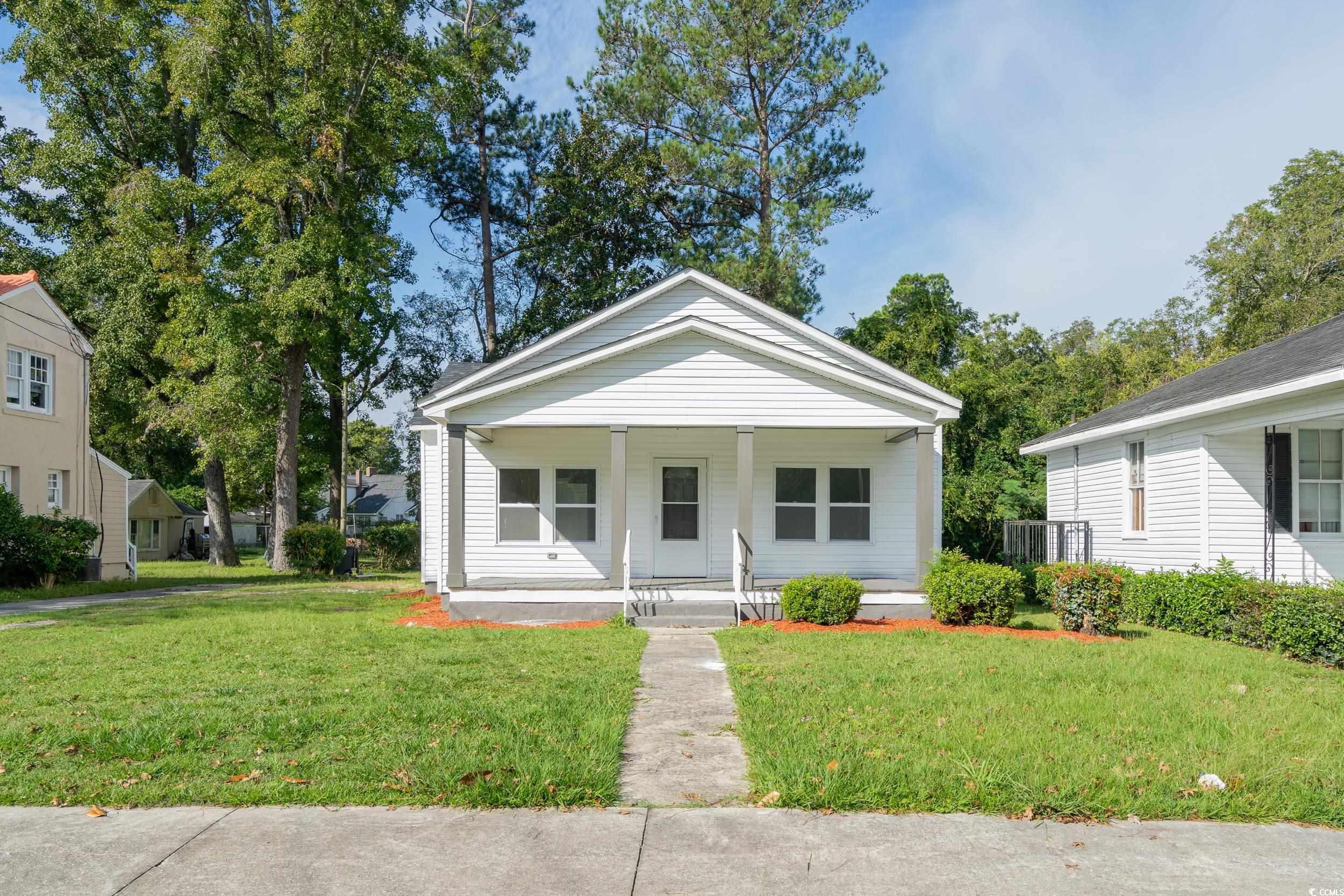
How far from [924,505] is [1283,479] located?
5.06 metres

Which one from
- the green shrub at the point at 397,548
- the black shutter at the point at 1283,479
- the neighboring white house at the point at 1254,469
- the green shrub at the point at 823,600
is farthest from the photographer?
the green shrub at the point at 397,548

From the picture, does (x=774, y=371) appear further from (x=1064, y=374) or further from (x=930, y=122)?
(x=1064, y=374)

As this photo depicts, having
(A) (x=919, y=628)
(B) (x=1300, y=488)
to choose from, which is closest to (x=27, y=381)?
(A) (x=919, y=628)

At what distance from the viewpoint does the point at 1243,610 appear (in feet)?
33.7

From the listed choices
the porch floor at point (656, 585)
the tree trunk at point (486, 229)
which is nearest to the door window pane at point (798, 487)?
the porch floor at point (656, 585)

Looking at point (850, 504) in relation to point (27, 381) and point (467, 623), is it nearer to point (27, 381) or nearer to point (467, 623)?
point (467, 623)

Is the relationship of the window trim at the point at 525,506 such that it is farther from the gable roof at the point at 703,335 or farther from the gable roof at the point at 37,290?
the gable roof at the point at 37,290

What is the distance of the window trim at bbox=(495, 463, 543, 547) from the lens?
1491cm

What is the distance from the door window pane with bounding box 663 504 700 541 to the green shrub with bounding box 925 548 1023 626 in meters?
4.40

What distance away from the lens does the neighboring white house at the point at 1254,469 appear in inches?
444

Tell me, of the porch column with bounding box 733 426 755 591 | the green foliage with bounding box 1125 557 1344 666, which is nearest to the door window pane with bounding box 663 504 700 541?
the porch column with bounding box 733 426 755 591

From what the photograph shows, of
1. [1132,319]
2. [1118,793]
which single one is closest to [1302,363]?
[1118,793]

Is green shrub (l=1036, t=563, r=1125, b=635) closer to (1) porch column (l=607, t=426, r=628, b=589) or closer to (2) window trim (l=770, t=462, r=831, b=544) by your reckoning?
(2) window trim (l=770, t=462, r=831, b=544)

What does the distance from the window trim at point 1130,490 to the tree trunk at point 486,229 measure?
22759 mm
